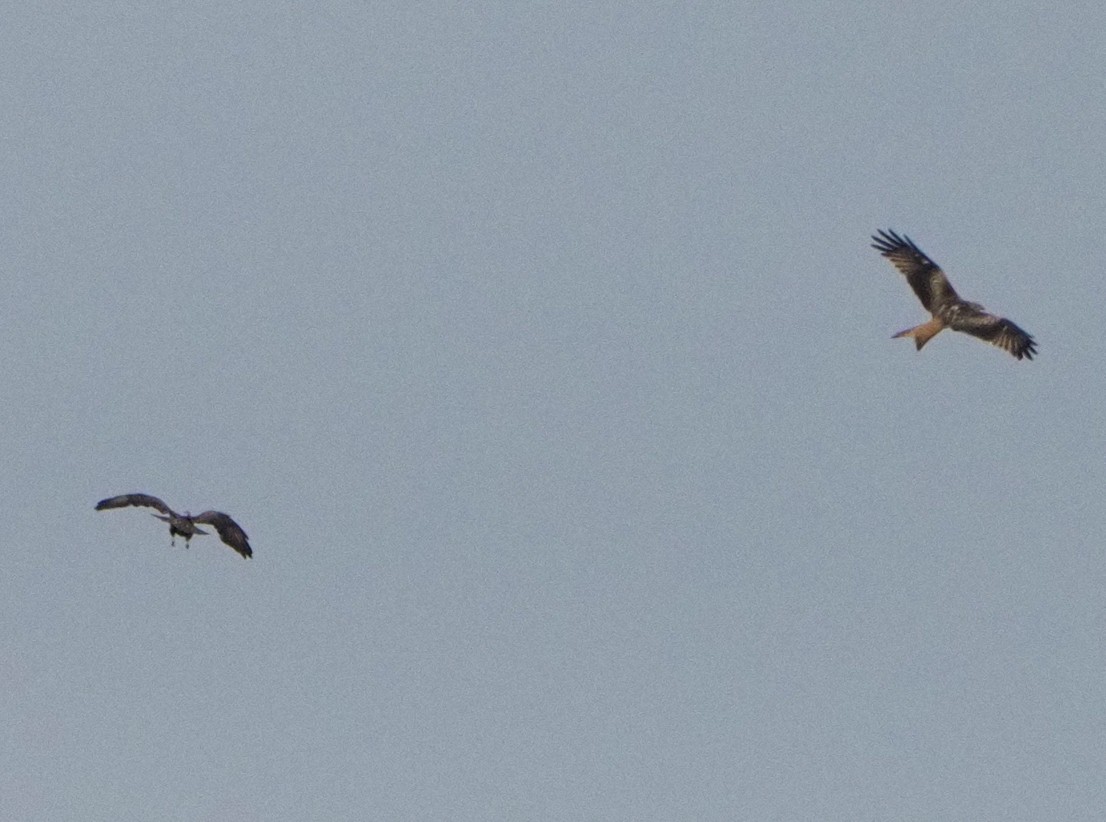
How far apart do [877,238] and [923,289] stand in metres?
1.24

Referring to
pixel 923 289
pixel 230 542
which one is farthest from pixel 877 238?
pixel 230 542

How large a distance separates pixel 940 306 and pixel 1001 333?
1309mm

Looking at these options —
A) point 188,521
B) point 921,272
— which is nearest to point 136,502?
point 188,521

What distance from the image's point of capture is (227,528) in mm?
95562

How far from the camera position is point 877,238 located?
94.9 meters

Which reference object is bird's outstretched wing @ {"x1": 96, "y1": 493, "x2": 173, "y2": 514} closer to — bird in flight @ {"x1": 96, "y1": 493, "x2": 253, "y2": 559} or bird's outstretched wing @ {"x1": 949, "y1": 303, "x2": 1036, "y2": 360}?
bird in flight @ {"x1": 96, "y1": 493, "x2": 253, "y2": 559}

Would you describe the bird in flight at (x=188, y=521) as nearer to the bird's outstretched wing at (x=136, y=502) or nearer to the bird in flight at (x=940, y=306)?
the bird's outstretched wing at (x=136, y=502)

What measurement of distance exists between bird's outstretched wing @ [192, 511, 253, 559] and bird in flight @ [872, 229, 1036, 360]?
12644 millimetres

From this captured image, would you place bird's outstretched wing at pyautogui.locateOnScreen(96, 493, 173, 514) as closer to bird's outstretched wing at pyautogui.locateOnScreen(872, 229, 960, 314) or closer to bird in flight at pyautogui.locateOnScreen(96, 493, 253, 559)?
bird in flight at pyautogui.locateOnScreen(96, 493, 253, 559)

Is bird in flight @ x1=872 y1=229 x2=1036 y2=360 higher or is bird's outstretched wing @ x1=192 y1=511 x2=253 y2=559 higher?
bird in flight @ x1=872 y1=229 x2=1036 y2=360

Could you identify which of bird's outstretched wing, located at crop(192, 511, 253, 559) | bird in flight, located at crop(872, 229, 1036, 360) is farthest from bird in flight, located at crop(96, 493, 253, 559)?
bird in flight, located at crop(872, 229, 1036, 360)

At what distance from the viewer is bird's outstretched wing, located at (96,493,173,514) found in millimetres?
94812

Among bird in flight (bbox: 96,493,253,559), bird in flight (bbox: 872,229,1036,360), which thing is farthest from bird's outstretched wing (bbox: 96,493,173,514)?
bird in flight (bbox: 872,229,1036,360)

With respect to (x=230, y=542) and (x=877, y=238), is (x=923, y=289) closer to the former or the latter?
(x=877, y=238)
